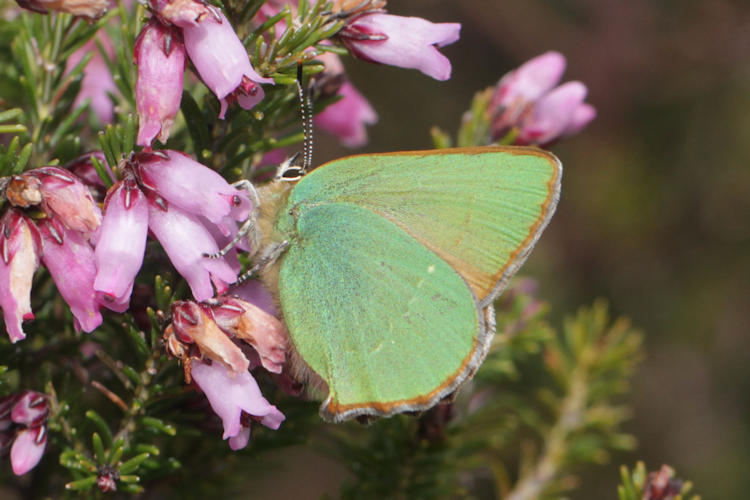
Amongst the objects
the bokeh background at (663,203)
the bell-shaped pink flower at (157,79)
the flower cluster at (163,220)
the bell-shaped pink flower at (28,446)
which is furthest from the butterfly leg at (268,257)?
the bokeh background at (663,203)

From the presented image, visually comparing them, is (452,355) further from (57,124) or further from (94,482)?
(57,124)

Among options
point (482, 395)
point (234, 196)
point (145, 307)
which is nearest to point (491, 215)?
point (234, 196)

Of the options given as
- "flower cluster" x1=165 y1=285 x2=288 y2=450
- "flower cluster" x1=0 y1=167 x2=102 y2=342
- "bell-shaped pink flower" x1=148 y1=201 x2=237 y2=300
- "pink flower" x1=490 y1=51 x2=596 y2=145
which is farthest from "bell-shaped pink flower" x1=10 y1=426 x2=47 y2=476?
"pink flower" x1=490 y1=51 x2=596 y2=145

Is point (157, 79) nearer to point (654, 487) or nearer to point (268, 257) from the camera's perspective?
point (268, 257)

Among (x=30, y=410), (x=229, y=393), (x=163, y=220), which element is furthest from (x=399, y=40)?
(x=30, y=410)

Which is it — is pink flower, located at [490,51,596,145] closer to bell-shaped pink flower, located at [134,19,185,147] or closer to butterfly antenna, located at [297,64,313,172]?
butterfly antenna, located at [297,64,313,172]
